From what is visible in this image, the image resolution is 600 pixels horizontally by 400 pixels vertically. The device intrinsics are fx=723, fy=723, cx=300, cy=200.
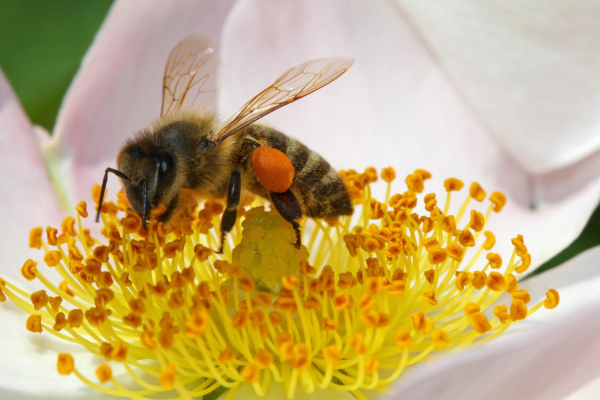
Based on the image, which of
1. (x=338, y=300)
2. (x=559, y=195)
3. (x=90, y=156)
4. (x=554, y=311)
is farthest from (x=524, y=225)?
(x=90, y=156)

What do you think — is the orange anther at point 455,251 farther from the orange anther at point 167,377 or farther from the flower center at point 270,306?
the orange anther at point 167,377

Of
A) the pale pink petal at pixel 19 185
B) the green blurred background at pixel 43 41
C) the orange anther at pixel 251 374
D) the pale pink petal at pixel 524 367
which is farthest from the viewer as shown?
the green blurred background at pixel 43 41

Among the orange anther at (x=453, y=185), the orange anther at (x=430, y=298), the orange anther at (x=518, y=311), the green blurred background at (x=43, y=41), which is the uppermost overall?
the green blurred background at (x=43, y=41)

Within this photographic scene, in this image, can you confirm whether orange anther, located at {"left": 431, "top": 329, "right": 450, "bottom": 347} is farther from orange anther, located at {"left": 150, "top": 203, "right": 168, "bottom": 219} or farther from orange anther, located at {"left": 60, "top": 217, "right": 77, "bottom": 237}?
orange anther, located at {"left": 60, "top": 217, "right": 77, "bottom": 237}

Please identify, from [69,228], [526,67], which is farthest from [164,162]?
[526,67]

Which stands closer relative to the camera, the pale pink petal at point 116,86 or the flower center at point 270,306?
the flower center at point 270,306

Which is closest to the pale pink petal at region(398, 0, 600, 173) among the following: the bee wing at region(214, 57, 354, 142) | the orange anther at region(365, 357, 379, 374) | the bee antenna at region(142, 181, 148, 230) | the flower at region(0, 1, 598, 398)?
the flower at region(0, 1, 598, 398)

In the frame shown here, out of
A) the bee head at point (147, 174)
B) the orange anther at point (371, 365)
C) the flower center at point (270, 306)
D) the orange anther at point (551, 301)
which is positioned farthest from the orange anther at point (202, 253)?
the orange anther at point (551, 301)
